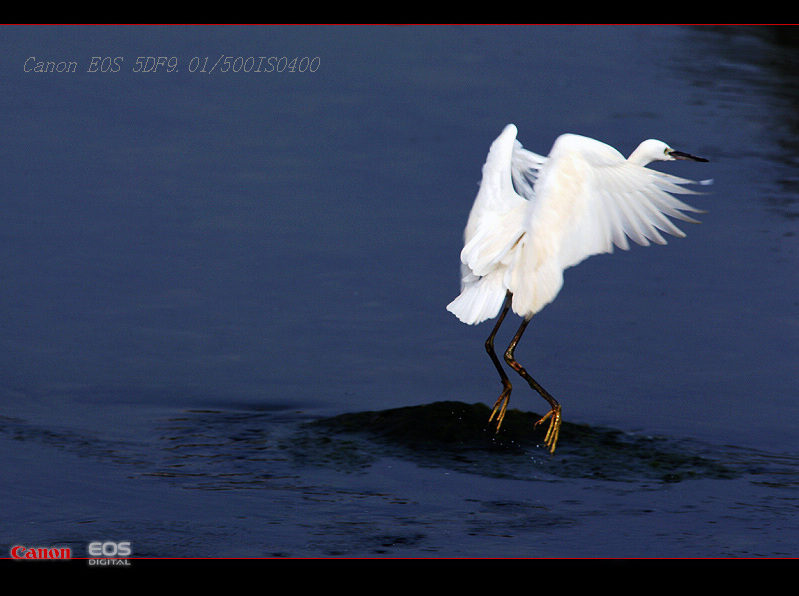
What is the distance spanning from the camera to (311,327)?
9469mm

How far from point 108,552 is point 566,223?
10.6 feet

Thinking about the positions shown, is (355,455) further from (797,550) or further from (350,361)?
(797,550)

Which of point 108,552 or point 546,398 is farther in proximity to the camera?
point 546,398

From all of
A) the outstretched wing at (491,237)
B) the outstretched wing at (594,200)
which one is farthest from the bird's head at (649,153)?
the outstretched wing at (491,237)

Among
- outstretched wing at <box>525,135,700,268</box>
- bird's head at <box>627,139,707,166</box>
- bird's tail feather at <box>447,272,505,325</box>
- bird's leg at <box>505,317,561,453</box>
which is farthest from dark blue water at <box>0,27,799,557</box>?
bird's head at <box>627,139,707,166</box>

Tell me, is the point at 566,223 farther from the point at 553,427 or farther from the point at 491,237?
the point at 553,427

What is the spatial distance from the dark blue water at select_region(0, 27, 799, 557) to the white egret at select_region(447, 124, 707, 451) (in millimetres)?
1140

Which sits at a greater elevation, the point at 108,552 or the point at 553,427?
the point at 553,427

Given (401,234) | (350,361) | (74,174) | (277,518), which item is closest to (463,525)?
(277,518)

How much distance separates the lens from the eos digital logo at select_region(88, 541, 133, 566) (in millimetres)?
6424

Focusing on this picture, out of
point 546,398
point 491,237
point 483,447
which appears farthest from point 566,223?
point 483,447

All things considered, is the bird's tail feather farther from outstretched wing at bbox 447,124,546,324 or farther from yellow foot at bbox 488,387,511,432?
yellow foot at bbox 488,387,511,432

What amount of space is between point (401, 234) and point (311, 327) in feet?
6.39

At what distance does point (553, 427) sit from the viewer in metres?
7.95
